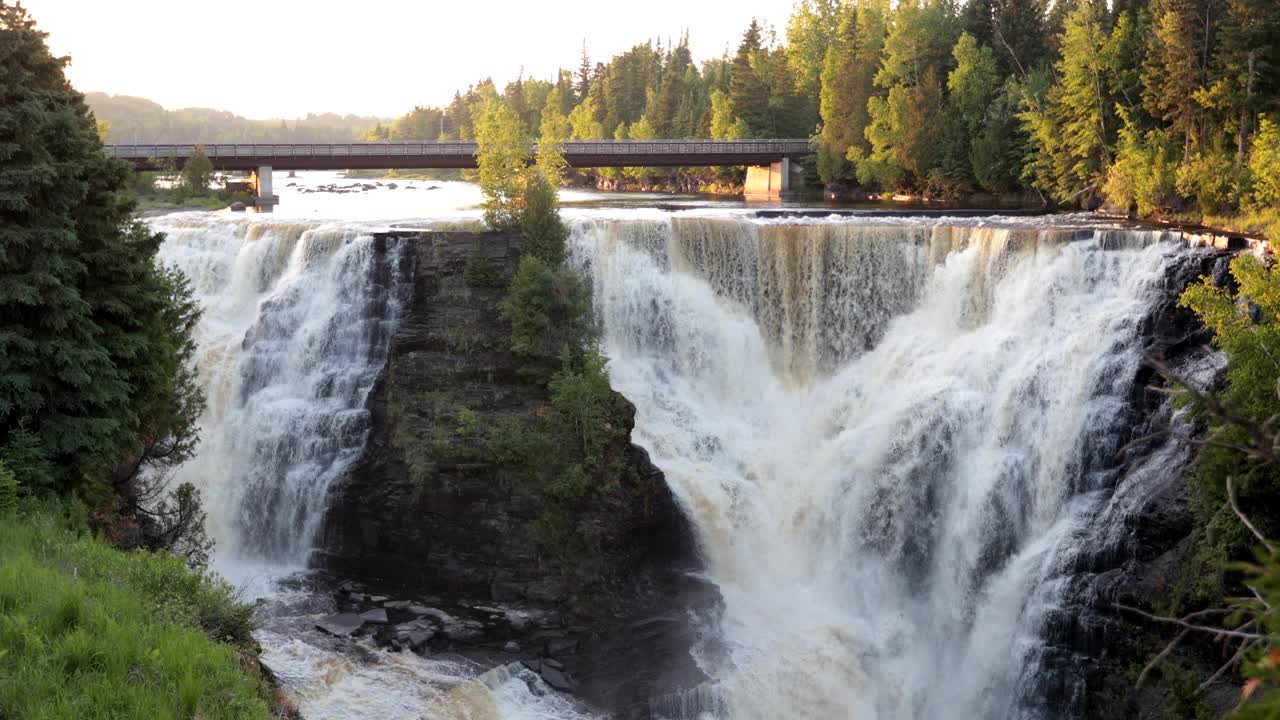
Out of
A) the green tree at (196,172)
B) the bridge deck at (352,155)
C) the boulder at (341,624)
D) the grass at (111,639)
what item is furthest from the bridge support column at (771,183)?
the grass at (111,639)

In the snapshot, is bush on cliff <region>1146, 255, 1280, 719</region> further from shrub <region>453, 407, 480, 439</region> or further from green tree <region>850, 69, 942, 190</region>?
green tree <region>850, 69, 942, 190</region>

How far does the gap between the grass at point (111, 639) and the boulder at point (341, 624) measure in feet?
23.6

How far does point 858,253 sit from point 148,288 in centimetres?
1828

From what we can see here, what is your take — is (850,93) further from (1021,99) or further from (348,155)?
(348,155)

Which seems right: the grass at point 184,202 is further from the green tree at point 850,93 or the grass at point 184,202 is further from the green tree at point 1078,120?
the green tree at point 1078,120

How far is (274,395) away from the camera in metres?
27.2

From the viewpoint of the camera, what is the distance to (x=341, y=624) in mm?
21000

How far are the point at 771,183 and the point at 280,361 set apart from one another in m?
52.2

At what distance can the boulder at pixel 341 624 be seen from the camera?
20625 millimetres

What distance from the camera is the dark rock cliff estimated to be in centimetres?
2203

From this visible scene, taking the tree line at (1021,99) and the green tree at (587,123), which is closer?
the tree line at (1021,99)

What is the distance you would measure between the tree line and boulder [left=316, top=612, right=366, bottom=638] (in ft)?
90.2

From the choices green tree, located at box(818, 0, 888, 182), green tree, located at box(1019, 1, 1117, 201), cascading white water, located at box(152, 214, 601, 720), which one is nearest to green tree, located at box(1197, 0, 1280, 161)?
green tree, located at box(1019, 1, 1117, 201)

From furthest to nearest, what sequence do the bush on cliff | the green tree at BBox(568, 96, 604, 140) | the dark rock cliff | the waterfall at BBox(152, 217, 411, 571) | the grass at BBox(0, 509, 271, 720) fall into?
the green tree at BBox(568, 96, 604, 140) < the waterfall at BBox(152, 217, 411, 571) < the dark rock cliff < the bush on cliff < the grass at BBox(0, 509, 271, 720)
